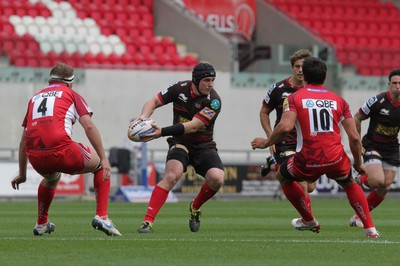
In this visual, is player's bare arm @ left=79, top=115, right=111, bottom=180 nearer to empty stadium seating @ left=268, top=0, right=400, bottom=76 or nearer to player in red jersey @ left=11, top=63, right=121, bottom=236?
player in red jersey @ left=11, top=63, right=121, bottom=236

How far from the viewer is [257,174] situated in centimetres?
2902

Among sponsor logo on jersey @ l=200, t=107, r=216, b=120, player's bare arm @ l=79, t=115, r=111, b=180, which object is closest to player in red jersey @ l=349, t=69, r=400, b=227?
sponsor logo on jersey @ l=200, t=107, r=216, b=120

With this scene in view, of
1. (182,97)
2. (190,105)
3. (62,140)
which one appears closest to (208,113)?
(190,105)

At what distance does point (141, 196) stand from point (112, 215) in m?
7.11

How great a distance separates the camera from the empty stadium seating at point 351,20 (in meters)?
35.8

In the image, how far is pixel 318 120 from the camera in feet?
37.8

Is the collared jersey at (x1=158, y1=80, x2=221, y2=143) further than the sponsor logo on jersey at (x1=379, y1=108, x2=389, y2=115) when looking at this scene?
No

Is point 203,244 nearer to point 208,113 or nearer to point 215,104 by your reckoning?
point 208,113

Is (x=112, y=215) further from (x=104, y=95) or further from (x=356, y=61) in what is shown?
(x=356, y=61)

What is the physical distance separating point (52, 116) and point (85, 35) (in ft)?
67.1

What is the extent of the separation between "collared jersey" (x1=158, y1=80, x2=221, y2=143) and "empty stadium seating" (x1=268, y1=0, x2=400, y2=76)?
21556 millimetres

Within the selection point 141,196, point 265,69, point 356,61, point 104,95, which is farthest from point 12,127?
point 356,61

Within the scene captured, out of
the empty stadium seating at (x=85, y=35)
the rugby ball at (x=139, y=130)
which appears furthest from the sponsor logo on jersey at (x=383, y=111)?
Result: the empty stadium seating at (x=85, y=35)

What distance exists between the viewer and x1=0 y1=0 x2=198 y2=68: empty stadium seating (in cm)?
2936
